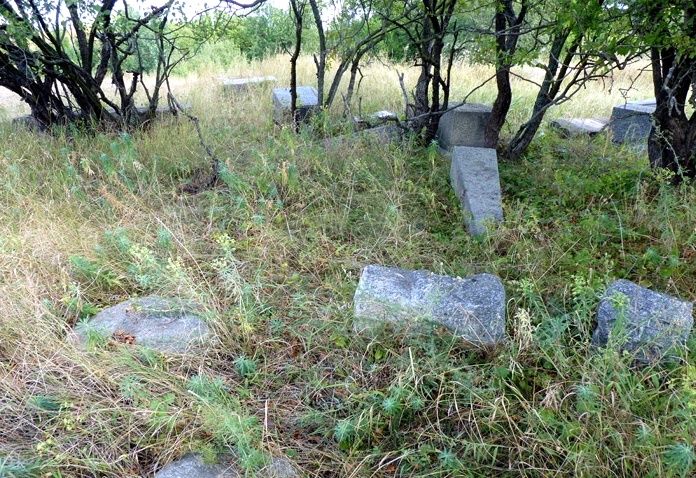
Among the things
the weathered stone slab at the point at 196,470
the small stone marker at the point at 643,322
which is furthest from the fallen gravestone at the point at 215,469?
the small stone marker at the point at 643,322

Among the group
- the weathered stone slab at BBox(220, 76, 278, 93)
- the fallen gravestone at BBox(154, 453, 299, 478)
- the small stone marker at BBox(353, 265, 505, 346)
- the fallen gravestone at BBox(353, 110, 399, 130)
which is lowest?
the fallen gravestone at BBox(154, 453, 299, 478)

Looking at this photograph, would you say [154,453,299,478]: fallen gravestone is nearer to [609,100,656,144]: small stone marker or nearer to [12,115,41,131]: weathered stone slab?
[609,100,656,144]: small stone marker

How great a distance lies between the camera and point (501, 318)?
84.5 inches

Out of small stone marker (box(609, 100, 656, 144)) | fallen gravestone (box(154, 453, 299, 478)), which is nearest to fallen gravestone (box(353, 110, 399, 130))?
small stone marker (box(609, 100, 656, 144))

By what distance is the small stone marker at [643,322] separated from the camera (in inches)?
77.9

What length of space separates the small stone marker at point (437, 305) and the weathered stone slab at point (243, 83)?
5451mm

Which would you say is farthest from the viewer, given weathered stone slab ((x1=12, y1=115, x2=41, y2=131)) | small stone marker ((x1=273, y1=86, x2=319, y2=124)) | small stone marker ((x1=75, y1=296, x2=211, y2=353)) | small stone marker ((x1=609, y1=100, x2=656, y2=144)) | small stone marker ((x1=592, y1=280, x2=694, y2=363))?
small stone marker ((x1=273, y1=86, x2=319, y2=124))

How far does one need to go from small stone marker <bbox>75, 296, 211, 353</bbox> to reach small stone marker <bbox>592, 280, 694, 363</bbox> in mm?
1765

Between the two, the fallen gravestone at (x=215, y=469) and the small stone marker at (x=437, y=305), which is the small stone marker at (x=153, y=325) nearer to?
the fallen gravestone at (x=215, y=469)

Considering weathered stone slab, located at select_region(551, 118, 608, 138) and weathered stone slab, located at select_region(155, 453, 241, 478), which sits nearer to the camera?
weathered stone slab, located at select_region(155, 453, 241, 478)

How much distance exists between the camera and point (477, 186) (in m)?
3.42

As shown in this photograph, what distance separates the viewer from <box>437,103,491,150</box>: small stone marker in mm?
4551

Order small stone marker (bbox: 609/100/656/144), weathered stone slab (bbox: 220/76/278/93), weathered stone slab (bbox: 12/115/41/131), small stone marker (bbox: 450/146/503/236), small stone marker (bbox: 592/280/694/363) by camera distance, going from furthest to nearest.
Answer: weathered stone slab (bbox: 220/76/278/93)
weathered stone slab (bbox: 12/115/41/131)
small stone marker (bbox: 609/100/656/144)
small stone marker (bbox: 450/146/503/236)
small stone marker (bbox: 592/280/694/363)

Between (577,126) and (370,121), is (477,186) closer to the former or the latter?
(370,121)
